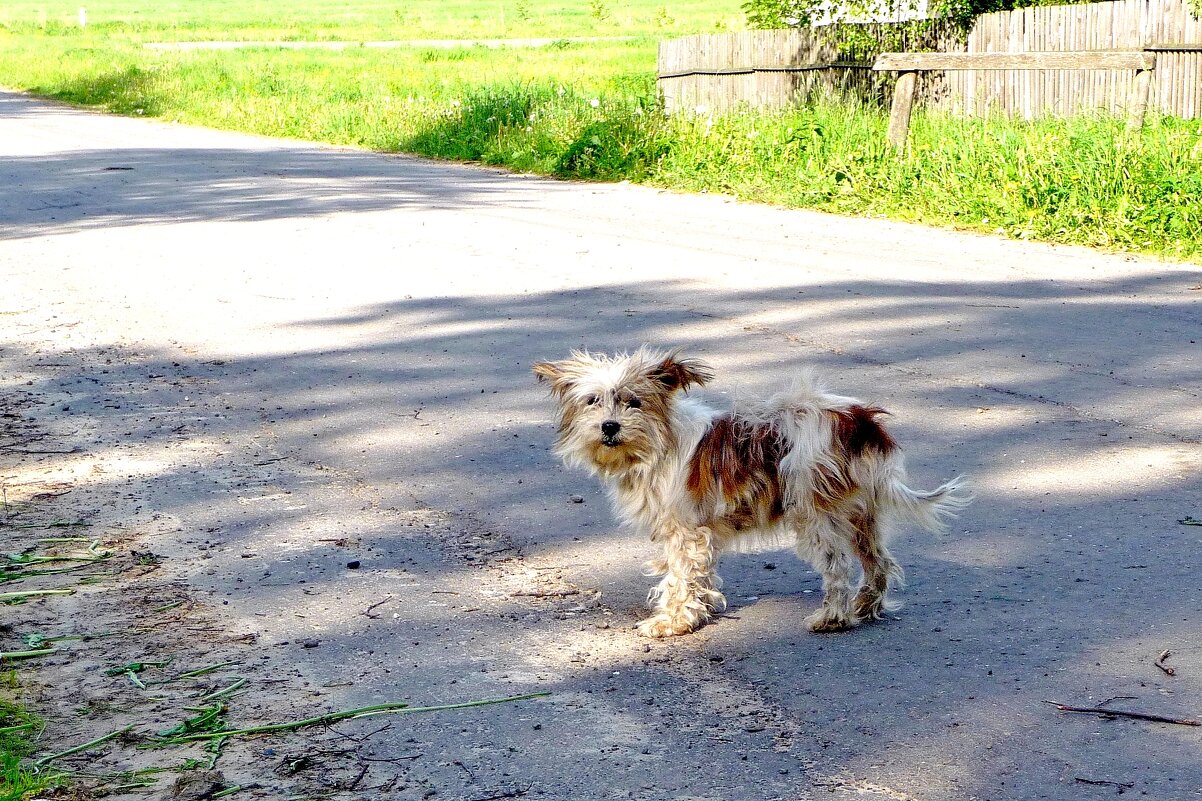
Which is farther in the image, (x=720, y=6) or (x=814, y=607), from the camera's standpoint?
(x=720, y=6)

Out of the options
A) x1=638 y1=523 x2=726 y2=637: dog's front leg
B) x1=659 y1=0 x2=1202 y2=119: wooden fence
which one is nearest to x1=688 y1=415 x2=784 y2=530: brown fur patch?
x1=638 y1=523 x2=726 y2=637: dog's front leg

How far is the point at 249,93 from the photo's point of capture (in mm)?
31562

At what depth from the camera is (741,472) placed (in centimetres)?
477

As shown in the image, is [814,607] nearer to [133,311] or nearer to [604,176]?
[133,311]

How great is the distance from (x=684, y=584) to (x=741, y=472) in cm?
43

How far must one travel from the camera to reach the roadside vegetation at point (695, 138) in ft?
44.2

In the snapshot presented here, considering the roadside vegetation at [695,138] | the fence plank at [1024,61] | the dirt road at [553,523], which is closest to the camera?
the dirt road at [553,523]

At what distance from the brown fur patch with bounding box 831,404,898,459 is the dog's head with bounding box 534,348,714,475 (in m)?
0.49

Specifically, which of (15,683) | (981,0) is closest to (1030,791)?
(15,683)

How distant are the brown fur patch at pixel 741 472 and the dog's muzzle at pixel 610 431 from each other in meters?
0.30

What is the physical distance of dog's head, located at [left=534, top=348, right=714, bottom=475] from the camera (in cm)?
471

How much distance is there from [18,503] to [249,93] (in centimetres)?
2686

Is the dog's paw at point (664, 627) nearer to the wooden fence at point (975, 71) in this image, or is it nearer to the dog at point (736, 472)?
the dog at point (736, 472)

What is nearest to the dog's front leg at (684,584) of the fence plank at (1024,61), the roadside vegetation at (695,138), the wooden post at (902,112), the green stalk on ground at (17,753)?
the green stalk on ground at (17,753)
